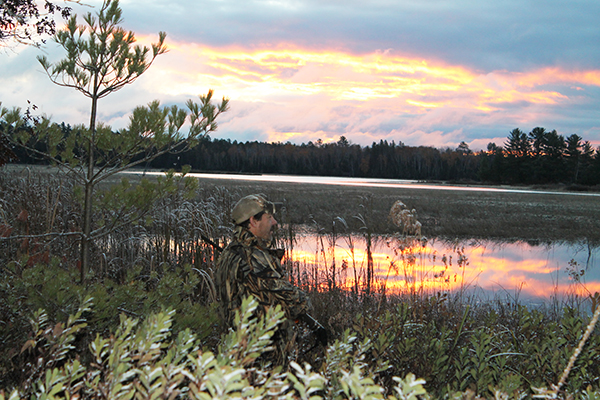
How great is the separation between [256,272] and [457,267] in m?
9.96

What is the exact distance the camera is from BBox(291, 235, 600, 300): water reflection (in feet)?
28.9

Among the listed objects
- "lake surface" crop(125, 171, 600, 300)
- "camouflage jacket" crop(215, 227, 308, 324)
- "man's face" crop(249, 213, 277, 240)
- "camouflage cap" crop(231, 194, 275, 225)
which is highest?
"camouflage cap" crop(231, 194, 275, 225)

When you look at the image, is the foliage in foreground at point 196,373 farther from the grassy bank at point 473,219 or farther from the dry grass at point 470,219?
the dry grass at point 470,219

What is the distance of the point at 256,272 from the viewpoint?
332 cm

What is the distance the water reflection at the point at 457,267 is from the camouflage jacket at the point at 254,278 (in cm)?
430

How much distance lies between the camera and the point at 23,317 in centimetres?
370

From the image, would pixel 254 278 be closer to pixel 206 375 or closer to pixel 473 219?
pixel 206 375

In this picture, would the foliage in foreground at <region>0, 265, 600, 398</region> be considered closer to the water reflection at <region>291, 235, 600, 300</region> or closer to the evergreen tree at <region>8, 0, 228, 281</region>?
the evergreen tree at <region>8, 0, 228, 281</region>

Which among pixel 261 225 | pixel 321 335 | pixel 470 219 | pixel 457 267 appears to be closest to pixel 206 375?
pixel 261 225

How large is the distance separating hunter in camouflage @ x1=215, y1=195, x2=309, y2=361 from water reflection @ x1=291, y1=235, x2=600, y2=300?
426cm

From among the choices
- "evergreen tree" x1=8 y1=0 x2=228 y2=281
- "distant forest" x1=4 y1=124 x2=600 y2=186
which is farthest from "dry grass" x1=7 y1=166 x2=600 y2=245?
"distant forest" x1=4 y1=124 x2=600 y2=186

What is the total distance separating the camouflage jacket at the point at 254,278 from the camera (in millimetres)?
3318

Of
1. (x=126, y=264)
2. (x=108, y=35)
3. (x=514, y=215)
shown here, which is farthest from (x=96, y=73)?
(x=514, y=215)

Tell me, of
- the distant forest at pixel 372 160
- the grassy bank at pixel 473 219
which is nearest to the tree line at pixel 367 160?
the distant forest at pixel 372 160
